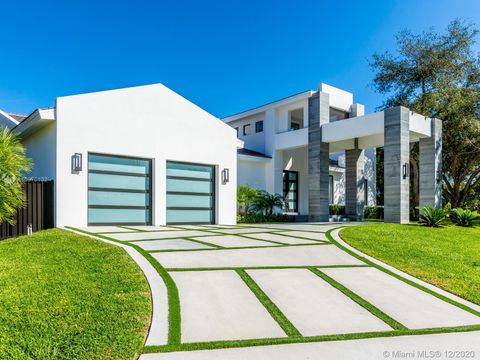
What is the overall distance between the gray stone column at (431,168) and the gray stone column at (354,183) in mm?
3292

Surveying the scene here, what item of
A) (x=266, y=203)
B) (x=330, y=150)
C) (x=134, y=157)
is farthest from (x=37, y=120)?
(x=330, y=150)

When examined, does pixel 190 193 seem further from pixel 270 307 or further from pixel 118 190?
pixel 270 307

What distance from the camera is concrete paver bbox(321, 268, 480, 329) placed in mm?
3816

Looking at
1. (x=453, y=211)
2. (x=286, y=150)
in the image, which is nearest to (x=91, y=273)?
(x=453, y=211)

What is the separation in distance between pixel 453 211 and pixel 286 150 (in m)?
8.74

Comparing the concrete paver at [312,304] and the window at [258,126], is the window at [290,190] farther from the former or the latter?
the concrete paver at [312,304]

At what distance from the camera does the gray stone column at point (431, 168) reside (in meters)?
15.6

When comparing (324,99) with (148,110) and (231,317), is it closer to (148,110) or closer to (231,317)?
(148,110)

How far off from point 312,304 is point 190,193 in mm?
9699

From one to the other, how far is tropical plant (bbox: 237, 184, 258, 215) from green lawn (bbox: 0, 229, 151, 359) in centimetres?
1068

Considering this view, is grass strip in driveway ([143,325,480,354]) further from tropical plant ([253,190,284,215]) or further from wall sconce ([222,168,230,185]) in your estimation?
tropical plant ([253,190,284,215])

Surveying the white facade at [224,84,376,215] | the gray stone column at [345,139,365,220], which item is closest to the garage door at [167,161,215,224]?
the white facade at [224,84,376,215]

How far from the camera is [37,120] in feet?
34.4

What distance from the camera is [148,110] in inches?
477
